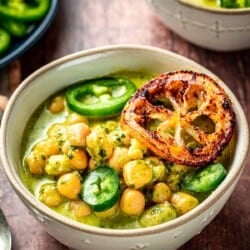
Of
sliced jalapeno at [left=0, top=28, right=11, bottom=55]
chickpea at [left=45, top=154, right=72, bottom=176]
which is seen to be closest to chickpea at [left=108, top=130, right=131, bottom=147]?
chickpea at [left=45, top=154, right=72, bottom=176]

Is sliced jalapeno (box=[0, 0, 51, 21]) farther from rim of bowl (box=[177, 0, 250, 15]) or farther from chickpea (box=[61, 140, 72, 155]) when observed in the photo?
chickpea (box=[61, 140, 72, 155])

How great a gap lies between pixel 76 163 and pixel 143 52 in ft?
1.26

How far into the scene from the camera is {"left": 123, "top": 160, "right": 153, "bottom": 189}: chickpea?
161cm

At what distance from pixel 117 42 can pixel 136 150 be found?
70 cm

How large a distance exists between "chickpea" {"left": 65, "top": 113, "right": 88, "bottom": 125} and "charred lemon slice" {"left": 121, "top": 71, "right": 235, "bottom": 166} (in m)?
0.13

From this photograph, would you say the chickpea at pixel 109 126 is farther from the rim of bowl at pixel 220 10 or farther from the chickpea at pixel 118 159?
the rim of bowl at pixel 220 10

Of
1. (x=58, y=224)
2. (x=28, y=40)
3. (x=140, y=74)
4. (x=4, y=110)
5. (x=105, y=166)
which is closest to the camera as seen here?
(x=58, y=224)

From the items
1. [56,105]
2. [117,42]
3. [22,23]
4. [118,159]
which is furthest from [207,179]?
[22,23]

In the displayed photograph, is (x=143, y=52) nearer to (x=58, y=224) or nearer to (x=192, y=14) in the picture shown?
(x=192, y=14)

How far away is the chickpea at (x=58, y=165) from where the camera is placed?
1665 mm

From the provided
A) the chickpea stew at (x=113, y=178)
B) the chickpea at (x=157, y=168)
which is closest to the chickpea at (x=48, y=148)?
the chickpea stew at (x=113, y=178)

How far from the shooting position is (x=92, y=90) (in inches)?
74.2

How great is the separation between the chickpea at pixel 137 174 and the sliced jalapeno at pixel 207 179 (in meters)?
0.09

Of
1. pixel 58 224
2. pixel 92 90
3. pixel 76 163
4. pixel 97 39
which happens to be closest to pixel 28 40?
pixel 97 39
